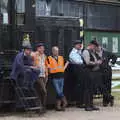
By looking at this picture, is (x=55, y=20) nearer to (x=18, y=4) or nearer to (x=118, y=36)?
(x=18, y=4)

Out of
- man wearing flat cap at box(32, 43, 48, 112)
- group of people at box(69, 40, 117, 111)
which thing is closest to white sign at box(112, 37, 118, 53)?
group of people at box(69, 40, 117, 111)

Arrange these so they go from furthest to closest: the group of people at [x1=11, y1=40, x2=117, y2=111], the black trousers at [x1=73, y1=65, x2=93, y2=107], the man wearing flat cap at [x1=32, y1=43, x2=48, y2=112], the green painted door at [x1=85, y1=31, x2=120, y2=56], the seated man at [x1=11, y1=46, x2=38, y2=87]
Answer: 1. the green painted door at [x1=85, y1=31, x2=120, y2=56]
2. the black trousers at [x1=73, y1=65, x2=93, y2=107]
3. the man wearing flat cap at [x1=32, y1=43, x2=48, y2=112]
4. the group of people at [x1=11, y1=40, x2=117, y2=111]
5. the seated man at [x1=11, y1=46, x2=38, y2=87]

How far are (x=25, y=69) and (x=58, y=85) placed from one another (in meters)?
1.32

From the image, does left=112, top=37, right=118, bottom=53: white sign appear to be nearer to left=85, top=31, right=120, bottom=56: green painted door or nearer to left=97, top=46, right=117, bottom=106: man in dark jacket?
left=85, top=31, right=120, bottom=56: green painted door

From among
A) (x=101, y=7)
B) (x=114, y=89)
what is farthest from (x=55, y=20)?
(x=101, y=7)

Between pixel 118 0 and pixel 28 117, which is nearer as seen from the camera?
pixel 28 117

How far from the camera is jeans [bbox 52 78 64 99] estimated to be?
41.4 ft

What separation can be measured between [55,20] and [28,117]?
3.33 metres

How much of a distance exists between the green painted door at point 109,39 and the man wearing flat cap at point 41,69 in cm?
2450

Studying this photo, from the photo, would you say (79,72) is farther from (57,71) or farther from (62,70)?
(57,71)

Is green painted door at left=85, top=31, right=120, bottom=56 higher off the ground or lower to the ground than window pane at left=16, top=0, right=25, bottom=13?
lower

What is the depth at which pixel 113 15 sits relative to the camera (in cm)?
3950

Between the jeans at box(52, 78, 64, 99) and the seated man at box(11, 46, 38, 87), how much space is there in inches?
33.4

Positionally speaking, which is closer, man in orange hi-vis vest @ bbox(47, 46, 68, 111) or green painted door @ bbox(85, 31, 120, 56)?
man in orange hi-vis vest @ bbox(47, 46, 68, 111)
